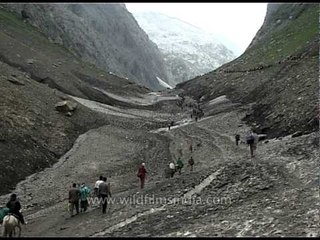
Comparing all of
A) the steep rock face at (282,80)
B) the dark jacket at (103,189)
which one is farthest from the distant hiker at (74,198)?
the steep rock face at (282,80)

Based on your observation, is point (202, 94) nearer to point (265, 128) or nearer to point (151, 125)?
→ point (151, 125)

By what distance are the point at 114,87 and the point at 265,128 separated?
5832cm

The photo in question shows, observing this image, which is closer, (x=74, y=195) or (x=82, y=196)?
(x=74, y=195)

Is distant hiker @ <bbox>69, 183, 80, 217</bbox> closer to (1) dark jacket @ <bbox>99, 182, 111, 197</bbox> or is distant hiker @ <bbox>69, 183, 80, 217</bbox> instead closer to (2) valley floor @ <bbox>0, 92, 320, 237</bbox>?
(2) valley floor @ <bbox>0, 92, 320, 237</bbox>

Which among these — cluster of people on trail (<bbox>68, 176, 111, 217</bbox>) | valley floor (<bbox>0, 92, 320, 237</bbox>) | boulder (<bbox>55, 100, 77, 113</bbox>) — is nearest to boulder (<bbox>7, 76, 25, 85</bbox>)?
boulder (<bbox>55, 100, 77, 113</bbox>)

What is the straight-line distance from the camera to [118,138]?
196 feet

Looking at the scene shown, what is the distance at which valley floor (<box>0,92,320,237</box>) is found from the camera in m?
21.8

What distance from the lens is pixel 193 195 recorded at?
92.9 ft

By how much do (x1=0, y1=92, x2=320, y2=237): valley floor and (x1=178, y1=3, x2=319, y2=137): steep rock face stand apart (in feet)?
21.7

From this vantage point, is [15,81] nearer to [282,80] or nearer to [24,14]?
[282,80]

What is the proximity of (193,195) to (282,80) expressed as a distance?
44.8m

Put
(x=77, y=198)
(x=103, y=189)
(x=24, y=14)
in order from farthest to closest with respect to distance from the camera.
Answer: (x=24, y=14) → (x=77, y=198) → (x=103, y=189)

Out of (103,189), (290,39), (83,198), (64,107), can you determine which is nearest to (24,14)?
(290,39)

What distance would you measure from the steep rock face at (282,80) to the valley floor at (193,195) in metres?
6.60
